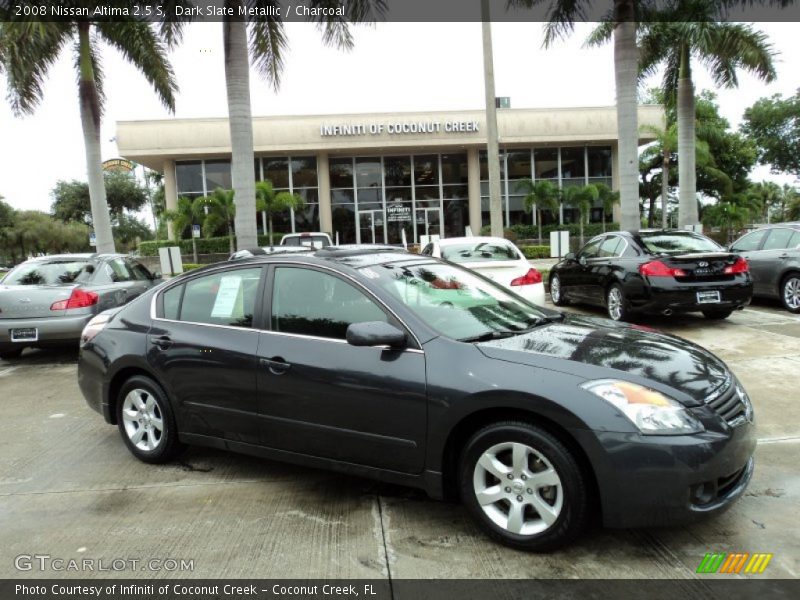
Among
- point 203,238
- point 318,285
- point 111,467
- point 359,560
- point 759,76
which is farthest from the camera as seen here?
point 203,238

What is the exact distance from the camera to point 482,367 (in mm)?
3002

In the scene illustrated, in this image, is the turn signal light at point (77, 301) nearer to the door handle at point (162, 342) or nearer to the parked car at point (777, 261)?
the door handle at point (162, 342)

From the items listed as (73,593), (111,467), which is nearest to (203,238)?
(111,467)

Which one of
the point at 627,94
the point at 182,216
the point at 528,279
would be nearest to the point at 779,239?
the point at 627,94

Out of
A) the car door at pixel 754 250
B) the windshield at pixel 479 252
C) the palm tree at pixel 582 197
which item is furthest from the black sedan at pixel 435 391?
the palm tree at pixel 582 197

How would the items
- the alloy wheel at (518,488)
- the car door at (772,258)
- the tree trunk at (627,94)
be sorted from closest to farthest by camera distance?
the alloy wheel at (518,488)
the car door at (772,258)
the tree trunk at (627,94)

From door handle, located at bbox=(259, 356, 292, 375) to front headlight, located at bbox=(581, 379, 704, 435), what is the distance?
5.65 feet

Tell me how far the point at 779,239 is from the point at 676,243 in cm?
280

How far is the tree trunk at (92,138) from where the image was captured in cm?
1434

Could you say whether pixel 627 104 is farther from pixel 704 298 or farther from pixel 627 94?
pixel 704 298

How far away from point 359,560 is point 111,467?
7.82 feet

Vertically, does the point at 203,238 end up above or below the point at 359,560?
above

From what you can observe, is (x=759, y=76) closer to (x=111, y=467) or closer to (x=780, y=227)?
(x=780, y=227)

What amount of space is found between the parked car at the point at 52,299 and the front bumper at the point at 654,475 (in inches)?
283
